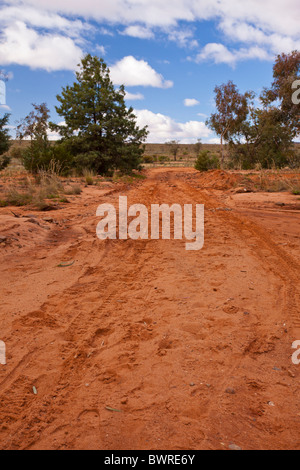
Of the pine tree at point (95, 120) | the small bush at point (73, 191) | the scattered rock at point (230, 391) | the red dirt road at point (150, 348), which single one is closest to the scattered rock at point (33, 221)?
the red dirt road at point (150, 348)

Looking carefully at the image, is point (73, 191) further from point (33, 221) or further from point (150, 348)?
point (150, 348)

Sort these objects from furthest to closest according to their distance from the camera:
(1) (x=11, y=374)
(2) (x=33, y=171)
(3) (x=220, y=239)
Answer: (2) (x=33, y=171) → (3) (x=220, y=239) → (1) (x=11, y=374)

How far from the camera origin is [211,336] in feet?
8.73

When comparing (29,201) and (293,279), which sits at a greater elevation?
(29,201)

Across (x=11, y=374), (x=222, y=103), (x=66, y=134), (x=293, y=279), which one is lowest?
(x=11, y=374)

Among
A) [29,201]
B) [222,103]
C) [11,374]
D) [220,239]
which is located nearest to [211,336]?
[11,374]

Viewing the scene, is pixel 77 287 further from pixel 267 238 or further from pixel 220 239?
pixel 267 238

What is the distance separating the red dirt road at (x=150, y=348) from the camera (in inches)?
69.8

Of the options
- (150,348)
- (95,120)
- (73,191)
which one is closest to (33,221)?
(150,348)

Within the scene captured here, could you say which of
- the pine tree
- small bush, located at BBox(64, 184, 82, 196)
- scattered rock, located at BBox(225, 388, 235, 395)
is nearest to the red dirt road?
scattered rock, located at BBox(225, 388, 235, 395)

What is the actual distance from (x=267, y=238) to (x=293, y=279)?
1955 mm

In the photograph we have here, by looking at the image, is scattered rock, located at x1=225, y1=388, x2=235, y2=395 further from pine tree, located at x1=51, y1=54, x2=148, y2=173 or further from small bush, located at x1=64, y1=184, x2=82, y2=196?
pine tree, located at x1=51, y1=54, x2=148, y2=173

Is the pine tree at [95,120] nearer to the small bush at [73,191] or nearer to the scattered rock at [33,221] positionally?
the small bush at [73,191]

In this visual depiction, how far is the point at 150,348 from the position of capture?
8.26 ft
